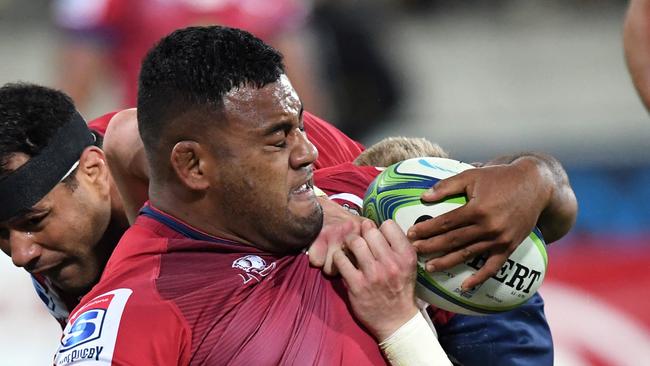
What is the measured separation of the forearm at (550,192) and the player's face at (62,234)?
1.28 metres

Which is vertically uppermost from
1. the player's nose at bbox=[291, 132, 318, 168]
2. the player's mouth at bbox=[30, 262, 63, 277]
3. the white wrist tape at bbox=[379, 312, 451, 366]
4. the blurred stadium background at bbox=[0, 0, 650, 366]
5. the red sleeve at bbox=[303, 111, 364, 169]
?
the player's nose at bbox=[291, 132, 318, 168]

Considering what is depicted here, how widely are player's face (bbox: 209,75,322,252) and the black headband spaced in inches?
35.2

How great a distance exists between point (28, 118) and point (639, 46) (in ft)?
5.84

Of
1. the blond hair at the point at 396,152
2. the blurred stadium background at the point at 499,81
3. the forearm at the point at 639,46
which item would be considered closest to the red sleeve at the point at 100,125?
the blond hair at the point at 396,152

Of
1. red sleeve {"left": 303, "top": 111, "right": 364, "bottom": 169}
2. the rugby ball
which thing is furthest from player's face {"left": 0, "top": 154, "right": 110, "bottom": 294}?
the rugby ball

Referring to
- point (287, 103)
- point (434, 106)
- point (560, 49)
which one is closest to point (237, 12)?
point (434, 106)

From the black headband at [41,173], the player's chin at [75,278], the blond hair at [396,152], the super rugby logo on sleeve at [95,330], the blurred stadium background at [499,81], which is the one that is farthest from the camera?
the blurred stadium background at [499,81]

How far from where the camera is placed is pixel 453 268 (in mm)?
2576

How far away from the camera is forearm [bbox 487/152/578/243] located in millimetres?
2680

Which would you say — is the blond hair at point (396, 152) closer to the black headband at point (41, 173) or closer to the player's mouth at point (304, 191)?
the player's mouth at point (304, 191)

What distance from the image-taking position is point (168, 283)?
257cm

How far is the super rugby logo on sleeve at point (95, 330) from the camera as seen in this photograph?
2.43m

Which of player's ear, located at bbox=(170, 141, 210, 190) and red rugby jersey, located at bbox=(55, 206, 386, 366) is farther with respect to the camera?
player's ear, located at bbox=(170, 141, 210, 190)

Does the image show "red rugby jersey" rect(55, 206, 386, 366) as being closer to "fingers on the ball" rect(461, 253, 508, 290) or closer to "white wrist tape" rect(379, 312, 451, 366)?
"white wrist tape" rect(379, 312, 451, 366)
